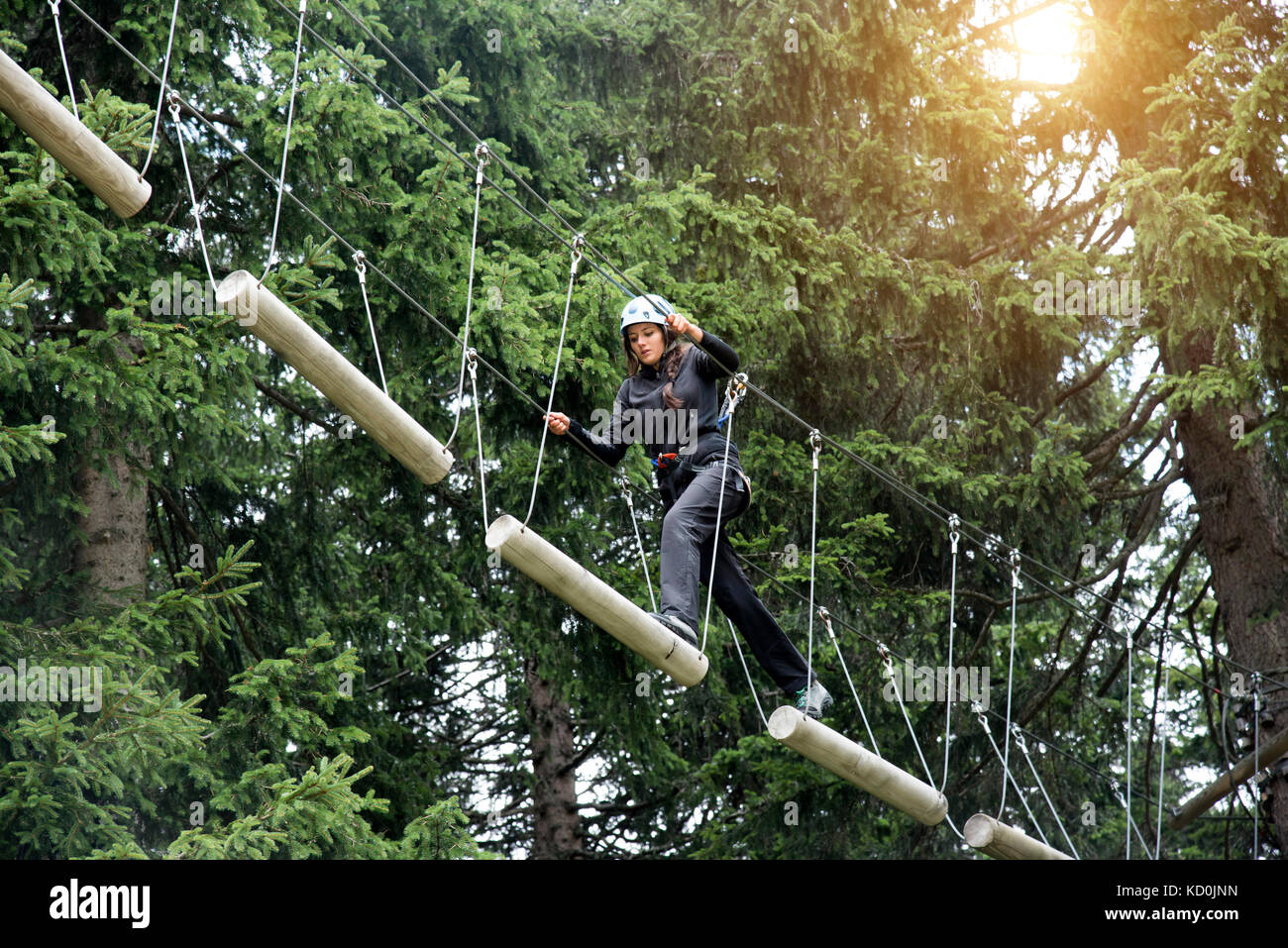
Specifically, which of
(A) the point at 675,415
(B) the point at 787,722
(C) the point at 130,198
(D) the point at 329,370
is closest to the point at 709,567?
(A) the point at 675,415

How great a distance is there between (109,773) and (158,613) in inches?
49.3

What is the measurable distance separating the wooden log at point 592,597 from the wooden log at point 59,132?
1616 mm

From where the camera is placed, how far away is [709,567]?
6047mm

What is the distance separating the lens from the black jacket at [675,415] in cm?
584

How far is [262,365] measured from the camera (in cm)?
970

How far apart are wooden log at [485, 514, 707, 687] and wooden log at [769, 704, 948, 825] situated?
0.43 meters

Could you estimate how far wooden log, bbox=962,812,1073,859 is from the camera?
624 cm

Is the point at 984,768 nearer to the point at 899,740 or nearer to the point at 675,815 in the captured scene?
the point at 899,740

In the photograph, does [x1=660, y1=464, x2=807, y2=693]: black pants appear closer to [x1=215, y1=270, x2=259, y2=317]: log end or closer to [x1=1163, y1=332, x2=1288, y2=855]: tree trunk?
[x1=215, y1=270, x2=259, y2=317]: log end

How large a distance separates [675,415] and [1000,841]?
7.36 feet

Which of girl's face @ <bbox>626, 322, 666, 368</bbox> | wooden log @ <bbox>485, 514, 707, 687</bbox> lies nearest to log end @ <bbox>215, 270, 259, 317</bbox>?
wooden log @ <bbox>485, 514, 707, 687</bbox>

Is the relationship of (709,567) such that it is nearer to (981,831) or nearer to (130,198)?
(981,831)

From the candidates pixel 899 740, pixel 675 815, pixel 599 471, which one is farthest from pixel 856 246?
pixel 675 815

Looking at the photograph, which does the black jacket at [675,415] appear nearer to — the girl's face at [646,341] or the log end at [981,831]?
the girl's face at [646,341]
